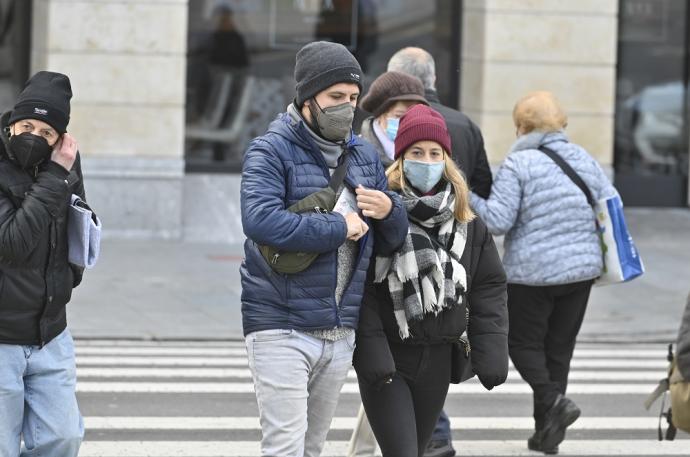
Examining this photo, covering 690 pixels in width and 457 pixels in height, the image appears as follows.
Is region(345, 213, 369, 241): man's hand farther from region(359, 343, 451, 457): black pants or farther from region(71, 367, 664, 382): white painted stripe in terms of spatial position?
region(71, 367, 664, 382): white painted stripe

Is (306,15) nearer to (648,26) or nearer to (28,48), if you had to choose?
(28,48)

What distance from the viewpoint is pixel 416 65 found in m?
7.84

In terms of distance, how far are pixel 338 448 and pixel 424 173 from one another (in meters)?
2.56

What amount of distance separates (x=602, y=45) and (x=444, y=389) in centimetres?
1264

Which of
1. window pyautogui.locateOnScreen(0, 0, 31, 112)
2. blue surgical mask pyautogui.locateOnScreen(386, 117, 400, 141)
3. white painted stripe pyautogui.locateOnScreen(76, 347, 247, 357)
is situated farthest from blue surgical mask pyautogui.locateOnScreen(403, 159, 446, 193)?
window pyautogui.locateOnScreen(0, 0, 31, 112)

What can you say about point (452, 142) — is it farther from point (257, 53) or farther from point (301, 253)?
point (257, 53)

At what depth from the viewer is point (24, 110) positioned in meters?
5.39

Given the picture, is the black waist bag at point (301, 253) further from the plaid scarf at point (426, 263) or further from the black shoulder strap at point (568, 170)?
the black shoulder strap at point (568, 170)

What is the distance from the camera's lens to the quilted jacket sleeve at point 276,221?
5.22 metres

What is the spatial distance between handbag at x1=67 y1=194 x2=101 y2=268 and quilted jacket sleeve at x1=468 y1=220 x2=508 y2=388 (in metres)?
1.45

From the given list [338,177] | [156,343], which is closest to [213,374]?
[156,343]

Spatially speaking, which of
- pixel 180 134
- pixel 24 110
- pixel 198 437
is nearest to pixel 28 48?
pixel 180 134

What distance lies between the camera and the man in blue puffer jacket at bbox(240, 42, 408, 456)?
5.28 meters

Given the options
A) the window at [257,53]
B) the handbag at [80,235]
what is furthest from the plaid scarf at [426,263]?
the window at [257,53]
